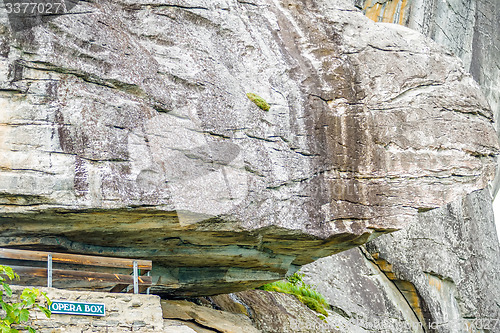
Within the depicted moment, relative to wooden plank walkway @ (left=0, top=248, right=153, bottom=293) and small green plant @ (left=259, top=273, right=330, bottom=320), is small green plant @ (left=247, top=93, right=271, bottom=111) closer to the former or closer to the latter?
wooden plank walkway @ (left=0, top=248, right=153, bottom=293)

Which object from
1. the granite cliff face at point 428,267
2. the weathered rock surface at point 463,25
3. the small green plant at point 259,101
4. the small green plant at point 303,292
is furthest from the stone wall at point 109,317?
the weathered rock surface at point 463,25

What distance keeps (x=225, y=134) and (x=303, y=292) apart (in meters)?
7.77

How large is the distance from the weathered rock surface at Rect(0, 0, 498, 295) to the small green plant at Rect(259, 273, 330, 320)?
10.3ft

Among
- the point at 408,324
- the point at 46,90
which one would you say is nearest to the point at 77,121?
the point at 46,90

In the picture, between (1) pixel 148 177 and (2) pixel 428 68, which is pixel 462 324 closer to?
(2) pixel 428 68

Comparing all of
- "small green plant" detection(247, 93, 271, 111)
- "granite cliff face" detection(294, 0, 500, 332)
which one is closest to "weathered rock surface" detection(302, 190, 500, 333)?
"granite cliff face" detection(294, 0, 500, 332)

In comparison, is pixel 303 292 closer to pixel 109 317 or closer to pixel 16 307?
pixel 109 317

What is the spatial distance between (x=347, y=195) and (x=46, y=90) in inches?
209

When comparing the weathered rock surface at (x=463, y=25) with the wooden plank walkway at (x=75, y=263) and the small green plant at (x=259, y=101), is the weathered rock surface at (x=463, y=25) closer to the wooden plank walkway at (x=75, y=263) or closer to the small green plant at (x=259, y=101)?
the small green plant at (x=259, y=101)

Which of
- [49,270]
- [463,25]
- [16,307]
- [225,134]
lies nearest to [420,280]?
[463,25]

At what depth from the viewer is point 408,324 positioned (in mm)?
18984

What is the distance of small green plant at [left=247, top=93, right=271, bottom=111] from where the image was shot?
11617 mm

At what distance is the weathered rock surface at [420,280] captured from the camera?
18636 millimetres

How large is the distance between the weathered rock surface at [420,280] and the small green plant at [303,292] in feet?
1.35
